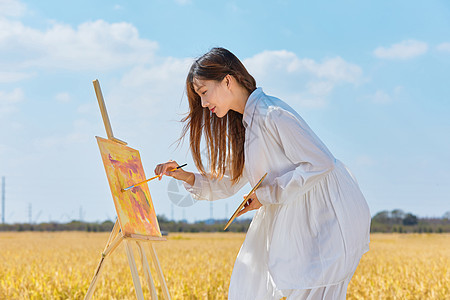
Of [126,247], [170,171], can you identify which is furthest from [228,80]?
[126,247]

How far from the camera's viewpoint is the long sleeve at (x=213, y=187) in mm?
3725

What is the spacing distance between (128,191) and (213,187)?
56cm

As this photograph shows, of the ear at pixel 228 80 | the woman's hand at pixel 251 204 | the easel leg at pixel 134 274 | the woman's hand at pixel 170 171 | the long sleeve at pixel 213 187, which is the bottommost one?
the easel leg at pixel 134 274

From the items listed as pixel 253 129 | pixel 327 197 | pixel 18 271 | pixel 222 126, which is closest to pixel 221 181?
pixel 222 126

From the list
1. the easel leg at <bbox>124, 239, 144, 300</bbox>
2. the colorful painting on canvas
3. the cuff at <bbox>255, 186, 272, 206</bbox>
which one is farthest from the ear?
the easel leg at <bbox>124, 239, 144, 300</bbox>

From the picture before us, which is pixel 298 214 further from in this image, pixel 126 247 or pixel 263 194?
pixel 126 247

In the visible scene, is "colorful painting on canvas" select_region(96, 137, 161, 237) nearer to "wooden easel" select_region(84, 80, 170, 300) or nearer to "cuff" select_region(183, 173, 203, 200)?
"wooden easel" select_region(84, 80, 170, 300)

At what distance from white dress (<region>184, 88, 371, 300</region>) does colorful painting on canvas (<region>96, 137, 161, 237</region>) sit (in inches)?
29.3

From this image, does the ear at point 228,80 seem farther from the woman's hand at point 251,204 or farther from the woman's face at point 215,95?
the woman's hand at point 251,204

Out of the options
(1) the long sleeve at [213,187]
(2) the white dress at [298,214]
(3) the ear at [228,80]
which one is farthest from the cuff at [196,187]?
(3) the ear at [228,80]

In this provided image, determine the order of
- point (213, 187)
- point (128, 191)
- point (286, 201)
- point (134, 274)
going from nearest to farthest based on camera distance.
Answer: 1. point (286, 201)
2. point (134, 274)
3. point (128, 191)
4. point (213, 187)

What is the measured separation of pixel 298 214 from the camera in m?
3.05

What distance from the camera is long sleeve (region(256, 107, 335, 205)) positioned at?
9.72 feet

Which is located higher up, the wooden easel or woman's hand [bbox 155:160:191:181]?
woman's hand [bbox 155:160:191:181]
